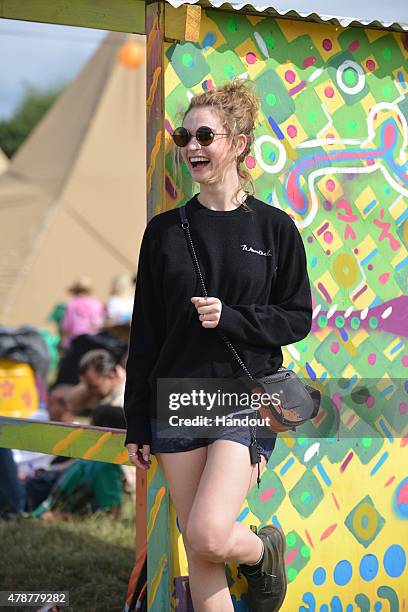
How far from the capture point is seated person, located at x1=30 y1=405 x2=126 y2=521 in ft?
19.9

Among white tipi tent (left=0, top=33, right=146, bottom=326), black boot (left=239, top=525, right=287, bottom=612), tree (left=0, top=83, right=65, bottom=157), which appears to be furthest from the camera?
tree (left=0, top=83, right=65, bottom=157)

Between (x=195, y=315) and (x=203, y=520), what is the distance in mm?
632

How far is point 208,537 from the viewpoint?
3074mm

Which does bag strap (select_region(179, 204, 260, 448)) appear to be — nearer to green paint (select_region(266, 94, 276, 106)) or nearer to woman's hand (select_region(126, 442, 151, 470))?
woman's hand (select_region(126, 442, 151, 470))

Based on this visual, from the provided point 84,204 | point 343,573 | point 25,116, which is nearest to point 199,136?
point 343,573

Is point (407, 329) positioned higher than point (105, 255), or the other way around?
point (105, 255)

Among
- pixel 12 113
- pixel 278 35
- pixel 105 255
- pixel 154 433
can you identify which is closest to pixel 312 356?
pixel 154 433

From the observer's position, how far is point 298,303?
10.9 ft

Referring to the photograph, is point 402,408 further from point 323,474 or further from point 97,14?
point 97,14

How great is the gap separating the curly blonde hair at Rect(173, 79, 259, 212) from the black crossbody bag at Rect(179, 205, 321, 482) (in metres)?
0.24

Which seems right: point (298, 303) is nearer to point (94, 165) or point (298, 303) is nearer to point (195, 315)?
point (195, 315)

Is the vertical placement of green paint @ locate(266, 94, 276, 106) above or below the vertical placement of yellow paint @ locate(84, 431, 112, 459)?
above

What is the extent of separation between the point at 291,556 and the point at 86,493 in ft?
8.31

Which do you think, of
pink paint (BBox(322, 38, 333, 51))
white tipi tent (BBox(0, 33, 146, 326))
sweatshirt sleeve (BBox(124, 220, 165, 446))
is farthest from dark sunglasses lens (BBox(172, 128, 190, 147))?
white tipi tent (BBox(0, 33, 146, 326))
